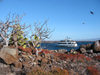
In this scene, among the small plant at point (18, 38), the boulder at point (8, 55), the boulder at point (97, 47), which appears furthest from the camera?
the boulder at point (97, 47)

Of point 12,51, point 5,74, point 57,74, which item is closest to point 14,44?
point 12,51

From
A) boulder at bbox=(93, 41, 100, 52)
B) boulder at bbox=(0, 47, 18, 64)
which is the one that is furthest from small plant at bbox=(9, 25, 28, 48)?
boulder at bbox=(93, 41, 100, 52)

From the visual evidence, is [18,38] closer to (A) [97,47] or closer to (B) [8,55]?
(B) [8,55]

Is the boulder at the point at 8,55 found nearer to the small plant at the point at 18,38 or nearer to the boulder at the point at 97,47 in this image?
the small plant at the point at 18,38

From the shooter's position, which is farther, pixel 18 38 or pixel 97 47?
pixel 97 47

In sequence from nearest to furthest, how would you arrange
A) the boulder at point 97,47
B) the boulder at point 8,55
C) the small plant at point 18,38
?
1. the boulder at point 8,55
2. the small plant at point 18,38
3. the boulder at point 97,47

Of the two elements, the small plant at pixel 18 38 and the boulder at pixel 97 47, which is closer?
the small plant at pixel 18 38

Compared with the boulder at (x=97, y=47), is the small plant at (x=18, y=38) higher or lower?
higher

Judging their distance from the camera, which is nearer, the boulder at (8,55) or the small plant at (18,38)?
the boulder at (8,55)

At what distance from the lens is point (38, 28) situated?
44.7 feet

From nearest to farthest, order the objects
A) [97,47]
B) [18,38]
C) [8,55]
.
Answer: [8,55] → [18,38] → [97,47]

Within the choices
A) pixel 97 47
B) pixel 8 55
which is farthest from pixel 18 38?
pixel 97 47

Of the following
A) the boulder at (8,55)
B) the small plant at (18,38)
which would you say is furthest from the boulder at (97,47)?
the boulder at (8,55)

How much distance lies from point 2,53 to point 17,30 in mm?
5283
